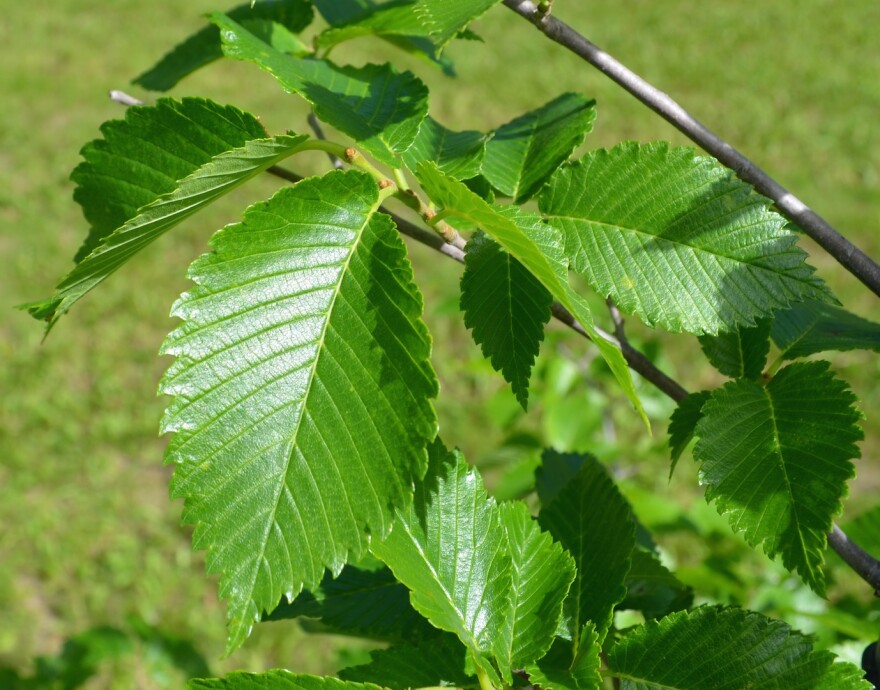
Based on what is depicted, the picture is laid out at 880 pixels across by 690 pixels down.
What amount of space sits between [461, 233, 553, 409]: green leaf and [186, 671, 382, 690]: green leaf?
0.34 m

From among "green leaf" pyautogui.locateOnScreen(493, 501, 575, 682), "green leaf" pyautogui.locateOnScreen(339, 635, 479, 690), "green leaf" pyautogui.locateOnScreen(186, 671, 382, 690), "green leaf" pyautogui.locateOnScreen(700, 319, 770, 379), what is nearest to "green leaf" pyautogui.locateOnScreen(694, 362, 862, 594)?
"green leaf" pyautogui.locateOnScreen(700, 319, 770, 379)

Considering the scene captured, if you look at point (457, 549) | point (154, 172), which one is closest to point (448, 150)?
point (154, 172)

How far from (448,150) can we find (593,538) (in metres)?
0.50

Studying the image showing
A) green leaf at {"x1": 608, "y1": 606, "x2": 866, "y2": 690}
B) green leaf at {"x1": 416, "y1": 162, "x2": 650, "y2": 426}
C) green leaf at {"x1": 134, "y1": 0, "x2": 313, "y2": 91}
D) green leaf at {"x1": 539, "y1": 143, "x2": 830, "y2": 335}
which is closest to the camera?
green leaf at {"x1": 416, "y1": 162, "x2": 650, "y2": 426}

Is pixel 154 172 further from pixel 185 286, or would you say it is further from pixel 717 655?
pixel 185 286

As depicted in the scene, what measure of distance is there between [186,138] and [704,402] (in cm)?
64

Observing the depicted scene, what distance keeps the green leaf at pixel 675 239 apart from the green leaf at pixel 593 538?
0.25 meters

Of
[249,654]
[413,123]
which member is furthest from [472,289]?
[249,654]

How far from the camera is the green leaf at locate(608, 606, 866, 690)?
90 centimetres

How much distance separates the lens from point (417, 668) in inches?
38.7

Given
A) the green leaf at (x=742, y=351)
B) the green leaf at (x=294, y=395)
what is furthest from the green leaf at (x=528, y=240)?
the green leaf at (x=742, y=351)

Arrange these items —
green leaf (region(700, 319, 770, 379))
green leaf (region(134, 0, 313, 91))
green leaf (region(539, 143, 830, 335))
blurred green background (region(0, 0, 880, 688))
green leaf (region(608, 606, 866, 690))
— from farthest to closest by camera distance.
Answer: blurred green background (region(0, 0, 880, 688)), green leaf (region(134, 0, 313, 91)), green leaf (region(700, 319, 770, 379)), green leaf (region(539, 143, 830, 335)), green leaf (region(608, 606, 866, 690))

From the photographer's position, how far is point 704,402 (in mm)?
1091

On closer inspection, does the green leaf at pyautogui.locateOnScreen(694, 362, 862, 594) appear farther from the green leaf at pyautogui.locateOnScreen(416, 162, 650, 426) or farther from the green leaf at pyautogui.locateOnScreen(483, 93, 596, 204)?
the green leaf at pyautogui.locateOnScreen(483, 93, 596, 204)
